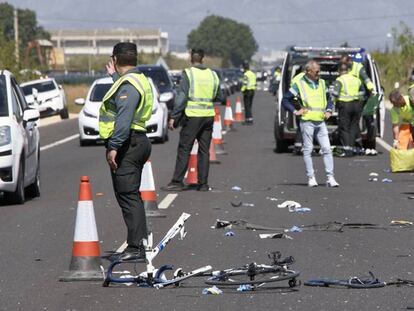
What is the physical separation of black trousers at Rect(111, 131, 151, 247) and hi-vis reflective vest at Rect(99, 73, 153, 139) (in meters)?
0.13

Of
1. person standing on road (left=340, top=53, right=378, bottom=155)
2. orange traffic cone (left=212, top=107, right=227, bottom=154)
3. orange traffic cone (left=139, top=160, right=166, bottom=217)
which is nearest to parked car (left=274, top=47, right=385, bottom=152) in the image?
person standing on road (left=340, top=53, right=378, bottom=155)

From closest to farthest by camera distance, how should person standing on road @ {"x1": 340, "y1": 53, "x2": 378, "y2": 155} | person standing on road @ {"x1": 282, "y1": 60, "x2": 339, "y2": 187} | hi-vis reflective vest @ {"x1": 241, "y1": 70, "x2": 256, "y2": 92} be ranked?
person standing on road @ {"x1": 282, "y1": 60, "x2": 339, "y2": 187}, person standing on road @ {"x1": 340, "y1": 53, "x2": 378, "y2": 155}, hi-vis reflective vest @ {"x1": 241, "y1": 70, "x2": 256, "y2": 92}

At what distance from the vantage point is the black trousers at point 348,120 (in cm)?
2538

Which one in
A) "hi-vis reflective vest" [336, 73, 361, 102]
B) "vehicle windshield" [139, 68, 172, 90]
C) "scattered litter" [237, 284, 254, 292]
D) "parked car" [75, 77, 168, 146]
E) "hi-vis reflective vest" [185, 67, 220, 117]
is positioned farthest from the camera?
"vehicle windshield" [139, 68, 172, 90]

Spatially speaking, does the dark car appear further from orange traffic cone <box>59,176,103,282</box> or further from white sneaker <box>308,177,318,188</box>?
orange traffic cone <box>59,176,103,282</box>

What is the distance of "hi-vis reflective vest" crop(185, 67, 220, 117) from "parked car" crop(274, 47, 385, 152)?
6.88 meters

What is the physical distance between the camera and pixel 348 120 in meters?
25.5

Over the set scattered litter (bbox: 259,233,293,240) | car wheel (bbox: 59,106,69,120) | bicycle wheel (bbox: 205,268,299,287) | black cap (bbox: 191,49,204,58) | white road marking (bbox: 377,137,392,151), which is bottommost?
car wheel (bbox: 59,106,69,120)

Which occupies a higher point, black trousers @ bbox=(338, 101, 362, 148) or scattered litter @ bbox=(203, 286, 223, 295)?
scattered litter @ bbox=(203, 286, 223, 295)

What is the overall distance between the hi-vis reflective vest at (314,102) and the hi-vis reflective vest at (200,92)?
135 cm

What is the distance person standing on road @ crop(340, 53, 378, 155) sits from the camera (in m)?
25.3

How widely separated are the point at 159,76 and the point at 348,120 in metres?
→ 13.6

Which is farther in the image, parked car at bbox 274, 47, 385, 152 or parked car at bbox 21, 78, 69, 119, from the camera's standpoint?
parked car at bbox 21, 78, 69, 119

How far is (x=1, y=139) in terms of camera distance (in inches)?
659
